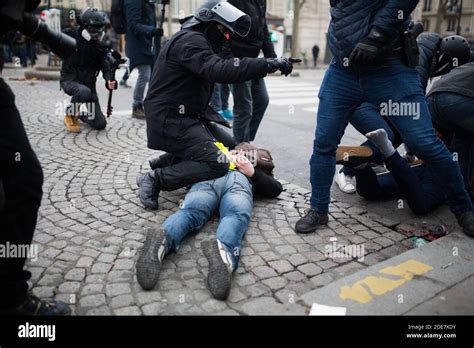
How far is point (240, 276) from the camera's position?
275 centimetres

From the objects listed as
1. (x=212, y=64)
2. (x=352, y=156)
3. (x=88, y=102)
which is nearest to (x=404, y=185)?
(x=352, y=156)

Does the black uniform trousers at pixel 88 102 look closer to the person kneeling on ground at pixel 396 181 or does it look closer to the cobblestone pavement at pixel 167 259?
the cobblestone pavement at pixel 167 259

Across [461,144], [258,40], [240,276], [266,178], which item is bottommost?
[240,276]

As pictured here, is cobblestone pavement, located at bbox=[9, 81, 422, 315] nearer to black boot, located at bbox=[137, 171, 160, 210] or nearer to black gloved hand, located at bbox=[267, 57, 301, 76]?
black boot, located at bbox=[137, 171, 160, 210]

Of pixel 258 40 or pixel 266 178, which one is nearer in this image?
pixel 266 178

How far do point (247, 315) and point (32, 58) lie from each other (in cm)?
2043

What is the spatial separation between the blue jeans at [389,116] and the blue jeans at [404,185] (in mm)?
314

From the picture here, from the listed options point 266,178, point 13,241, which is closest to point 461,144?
point 266,178

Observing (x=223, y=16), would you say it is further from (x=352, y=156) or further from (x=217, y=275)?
(x=217, y=275)

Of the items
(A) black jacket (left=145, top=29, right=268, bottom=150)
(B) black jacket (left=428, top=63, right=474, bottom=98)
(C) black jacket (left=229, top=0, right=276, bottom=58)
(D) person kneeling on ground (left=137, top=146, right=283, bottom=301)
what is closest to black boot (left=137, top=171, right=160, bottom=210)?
(A) black jacket (left=145, top=29, right=268, bottom=150)

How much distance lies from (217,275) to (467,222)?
190cm
